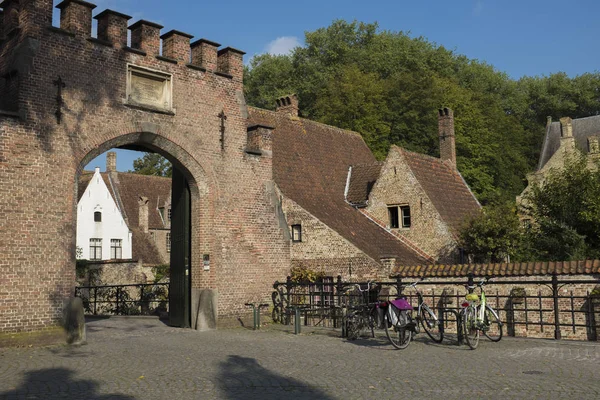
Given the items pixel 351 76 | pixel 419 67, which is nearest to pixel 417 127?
pixel 351 76

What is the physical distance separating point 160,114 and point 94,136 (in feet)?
5.94

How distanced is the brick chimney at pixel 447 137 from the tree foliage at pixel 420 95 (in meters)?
2.89

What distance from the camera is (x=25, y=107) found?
1195cm

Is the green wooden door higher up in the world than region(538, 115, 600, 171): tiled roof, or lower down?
lower down

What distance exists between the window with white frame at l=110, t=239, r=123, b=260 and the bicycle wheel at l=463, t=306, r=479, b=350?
32.9 meters

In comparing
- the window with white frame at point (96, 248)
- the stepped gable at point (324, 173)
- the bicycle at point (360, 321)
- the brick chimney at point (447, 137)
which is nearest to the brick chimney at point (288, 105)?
the stepped gable at point (324, 173)

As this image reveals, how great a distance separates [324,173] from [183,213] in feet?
35.9

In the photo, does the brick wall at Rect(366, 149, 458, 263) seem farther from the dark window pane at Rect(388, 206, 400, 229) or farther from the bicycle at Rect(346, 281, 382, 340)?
the bicycle at Rect(346, 281, 382, 340)

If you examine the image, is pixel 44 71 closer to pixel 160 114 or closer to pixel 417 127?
pixel 160 114

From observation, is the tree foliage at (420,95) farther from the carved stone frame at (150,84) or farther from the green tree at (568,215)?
the carved stone frame at (150,84)

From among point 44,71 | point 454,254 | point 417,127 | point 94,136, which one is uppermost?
point 417,127

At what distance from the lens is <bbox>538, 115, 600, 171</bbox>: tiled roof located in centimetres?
4453

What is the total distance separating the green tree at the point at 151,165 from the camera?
199 ft

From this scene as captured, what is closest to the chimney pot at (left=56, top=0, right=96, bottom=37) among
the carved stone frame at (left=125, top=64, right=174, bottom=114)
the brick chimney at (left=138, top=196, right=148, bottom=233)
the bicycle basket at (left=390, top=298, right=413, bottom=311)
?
the carved stone frame at (left=125, top=64, right=174, bottom=114)
